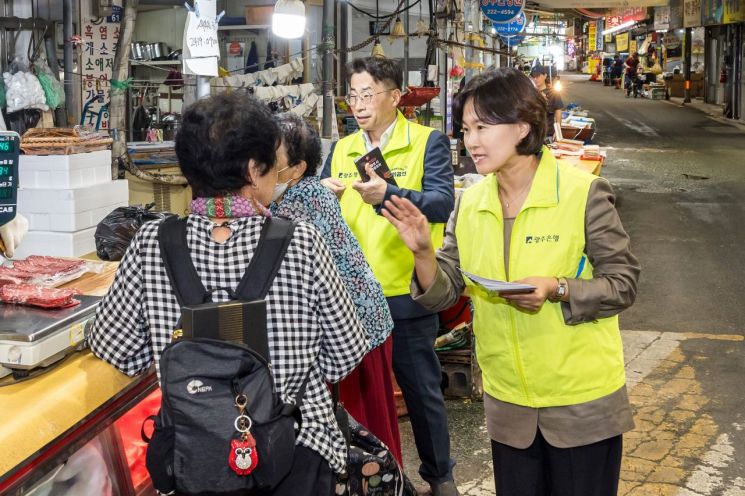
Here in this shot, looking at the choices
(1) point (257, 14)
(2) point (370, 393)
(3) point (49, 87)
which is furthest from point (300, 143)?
(1) point (257, 14)

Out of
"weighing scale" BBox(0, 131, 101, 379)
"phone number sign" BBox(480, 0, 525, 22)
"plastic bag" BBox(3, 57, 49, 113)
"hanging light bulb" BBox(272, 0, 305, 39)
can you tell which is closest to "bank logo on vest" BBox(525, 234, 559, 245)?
"weighing scale" BBox(0, 131, 101, 379)

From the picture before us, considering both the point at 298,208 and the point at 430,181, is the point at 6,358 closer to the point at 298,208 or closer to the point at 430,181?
the point at 298,208


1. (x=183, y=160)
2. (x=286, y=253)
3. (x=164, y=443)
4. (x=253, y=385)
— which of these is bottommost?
(x=164, y=443)

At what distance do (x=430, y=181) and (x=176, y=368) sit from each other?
230 centimetres

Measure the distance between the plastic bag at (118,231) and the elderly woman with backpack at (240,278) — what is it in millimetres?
1993

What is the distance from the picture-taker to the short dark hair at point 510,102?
279 centimetres

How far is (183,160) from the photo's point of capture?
2.37 metres

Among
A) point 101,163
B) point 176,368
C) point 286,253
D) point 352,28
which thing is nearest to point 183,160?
point 286,253

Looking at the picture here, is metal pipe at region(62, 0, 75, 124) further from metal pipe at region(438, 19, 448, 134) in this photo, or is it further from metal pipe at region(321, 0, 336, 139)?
metal pipe at region(438, 19, 448, 134)

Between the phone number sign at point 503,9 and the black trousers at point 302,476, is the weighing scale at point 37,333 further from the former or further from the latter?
the phone number sign at point 503,9

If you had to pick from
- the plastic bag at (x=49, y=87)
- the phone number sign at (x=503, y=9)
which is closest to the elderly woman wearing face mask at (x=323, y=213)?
the plastic bag at (x=49, y=87)

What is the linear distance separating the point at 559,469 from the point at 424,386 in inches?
57.6

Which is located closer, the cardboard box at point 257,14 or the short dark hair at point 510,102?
the short dark hair at point 510,102

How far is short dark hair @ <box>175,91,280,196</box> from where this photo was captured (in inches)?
91.4
